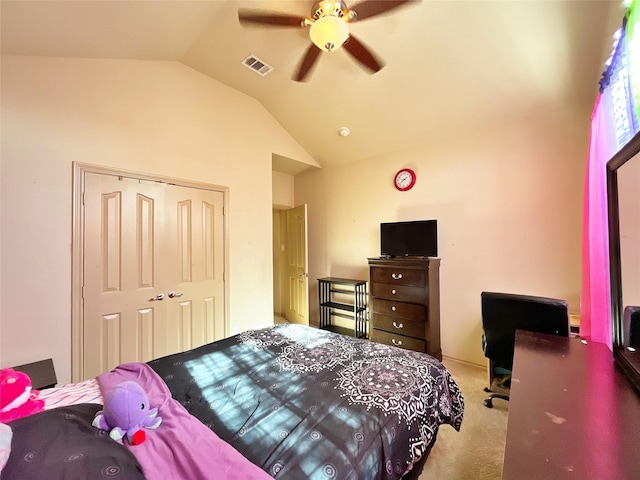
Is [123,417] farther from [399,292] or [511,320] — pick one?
[399,292]

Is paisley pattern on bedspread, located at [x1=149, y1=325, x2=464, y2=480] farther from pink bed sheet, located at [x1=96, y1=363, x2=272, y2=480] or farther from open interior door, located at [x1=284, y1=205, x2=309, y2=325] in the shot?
open interior door, located at [x1=284, y1=205, x2=309, y2=325]

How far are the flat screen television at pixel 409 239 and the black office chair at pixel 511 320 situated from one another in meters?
1.01

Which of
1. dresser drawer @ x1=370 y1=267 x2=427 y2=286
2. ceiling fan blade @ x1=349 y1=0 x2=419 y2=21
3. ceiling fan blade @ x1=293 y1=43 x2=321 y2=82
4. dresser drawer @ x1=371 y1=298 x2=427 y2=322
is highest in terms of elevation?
ceiling fan blade @ x1=349 y1=0 x2=419 y2=21

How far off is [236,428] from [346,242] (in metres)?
3.27

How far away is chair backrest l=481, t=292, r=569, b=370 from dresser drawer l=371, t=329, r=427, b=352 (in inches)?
32.0

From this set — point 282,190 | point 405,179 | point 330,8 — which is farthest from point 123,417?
point 282,190

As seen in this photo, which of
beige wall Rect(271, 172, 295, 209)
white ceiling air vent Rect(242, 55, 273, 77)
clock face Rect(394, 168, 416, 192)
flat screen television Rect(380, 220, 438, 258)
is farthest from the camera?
beige wall Rect(271, 172, 295, 209)

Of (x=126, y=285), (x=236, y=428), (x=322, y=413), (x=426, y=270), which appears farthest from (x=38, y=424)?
(x=426, y=270)

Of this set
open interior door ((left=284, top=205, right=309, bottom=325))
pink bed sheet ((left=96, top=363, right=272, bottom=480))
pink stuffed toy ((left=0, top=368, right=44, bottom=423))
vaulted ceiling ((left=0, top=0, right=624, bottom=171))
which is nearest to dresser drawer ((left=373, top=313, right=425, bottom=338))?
open interior door ((left=284, top=205, right=309, bottom=325))

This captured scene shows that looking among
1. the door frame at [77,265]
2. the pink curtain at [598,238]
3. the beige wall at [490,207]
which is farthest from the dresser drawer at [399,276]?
the door frame at [77,265]

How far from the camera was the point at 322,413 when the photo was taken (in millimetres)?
1090

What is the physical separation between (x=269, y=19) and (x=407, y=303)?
2.87 meters

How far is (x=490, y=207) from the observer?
2.88 m

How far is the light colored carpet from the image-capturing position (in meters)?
1.59
